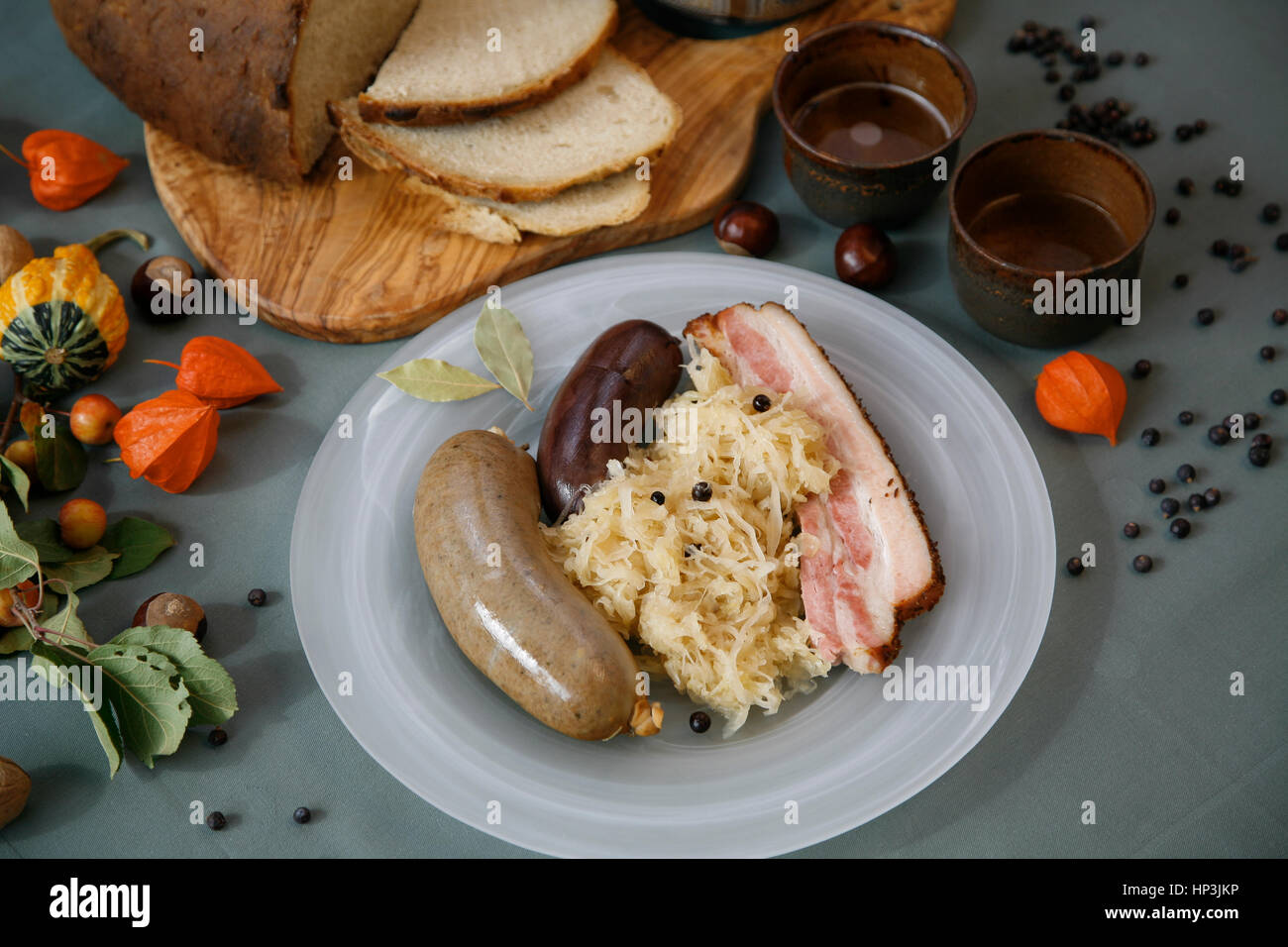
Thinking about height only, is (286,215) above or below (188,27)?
below

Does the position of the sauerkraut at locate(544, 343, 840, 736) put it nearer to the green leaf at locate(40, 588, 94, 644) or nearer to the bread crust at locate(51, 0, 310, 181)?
the green leaf at locate(40, 588, 94, 644)

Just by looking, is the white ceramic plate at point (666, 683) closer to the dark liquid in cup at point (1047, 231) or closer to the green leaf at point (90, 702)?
the dark liquid in cup at point (1047, 231)

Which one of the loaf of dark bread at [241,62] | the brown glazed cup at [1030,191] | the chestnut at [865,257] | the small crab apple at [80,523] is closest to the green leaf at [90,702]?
the small crab apple at [80,523]

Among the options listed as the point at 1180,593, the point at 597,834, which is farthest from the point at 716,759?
the point at 1180,593

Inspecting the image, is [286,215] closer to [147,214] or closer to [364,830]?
[147,214]

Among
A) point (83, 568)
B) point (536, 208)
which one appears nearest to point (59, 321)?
point (83, 568)

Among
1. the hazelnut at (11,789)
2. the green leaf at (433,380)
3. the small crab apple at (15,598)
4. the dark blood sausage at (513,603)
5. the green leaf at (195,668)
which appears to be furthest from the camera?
the green leaf at (433,380)
